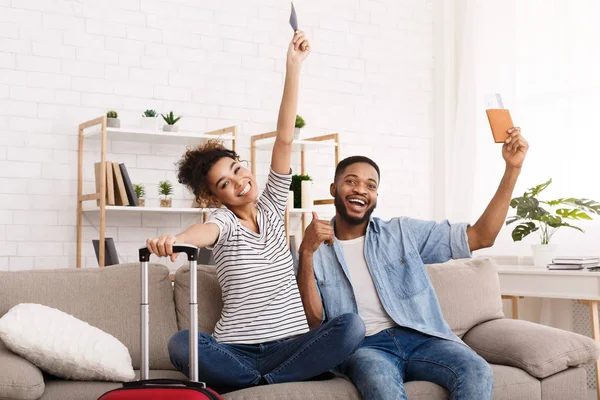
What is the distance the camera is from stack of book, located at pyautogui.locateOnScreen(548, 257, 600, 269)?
13.0 ft

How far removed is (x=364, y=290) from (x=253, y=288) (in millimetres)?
477

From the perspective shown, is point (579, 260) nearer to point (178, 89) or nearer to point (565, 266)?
point (565, 266)

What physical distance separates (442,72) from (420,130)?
17.8 inches

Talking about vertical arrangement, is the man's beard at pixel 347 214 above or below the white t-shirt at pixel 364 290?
above

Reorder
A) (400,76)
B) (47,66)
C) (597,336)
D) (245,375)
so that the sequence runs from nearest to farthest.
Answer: (245,375) < (597,336) < (47,66) < (400,76)

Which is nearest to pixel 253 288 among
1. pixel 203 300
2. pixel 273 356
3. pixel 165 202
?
pixel 273 356

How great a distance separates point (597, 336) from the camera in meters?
3.93

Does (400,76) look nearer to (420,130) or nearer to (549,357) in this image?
(420,130)

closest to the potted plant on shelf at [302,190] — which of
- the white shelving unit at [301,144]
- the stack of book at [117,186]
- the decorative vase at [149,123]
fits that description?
Answer: the white shelving unit at [301,144]

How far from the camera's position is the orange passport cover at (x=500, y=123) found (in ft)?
8.38

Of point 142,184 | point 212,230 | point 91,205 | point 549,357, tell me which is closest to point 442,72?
point 142,184

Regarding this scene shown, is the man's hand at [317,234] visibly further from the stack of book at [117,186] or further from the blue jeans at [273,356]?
the stack of book at [117,186]

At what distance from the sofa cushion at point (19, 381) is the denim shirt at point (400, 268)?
1.02m

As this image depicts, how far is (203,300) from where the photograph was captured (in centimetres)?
284
